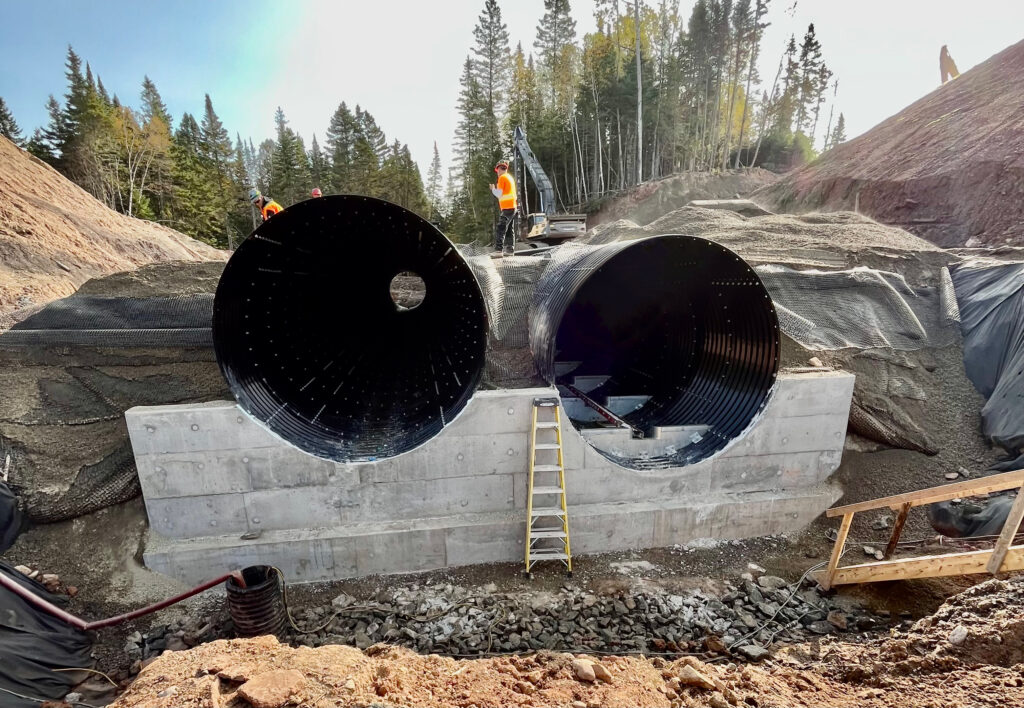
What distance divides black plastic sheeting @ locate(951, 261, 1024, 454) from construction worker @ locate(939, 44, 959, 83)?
26.8m

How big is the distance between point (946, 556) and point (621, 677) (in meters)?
2.39

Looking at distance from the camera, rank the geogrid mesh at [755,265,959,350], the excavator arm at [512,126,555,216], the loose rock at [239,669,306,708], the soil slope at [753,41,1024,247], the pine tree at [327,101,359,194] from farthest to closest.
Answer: the pine tree at [327,101,359,194]
the excavator arm at [512,126,555,216]
the soil slope at [753,41,1024,247]
the geogrid mesh at [755,265,959,350]
the loose rock at [239,669,306,708]

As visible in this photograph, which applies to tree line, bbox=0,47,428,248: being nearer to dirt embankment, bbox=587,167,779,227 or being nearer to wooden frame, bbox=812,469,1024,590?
dirt embankment, bbox=587,167,779,227

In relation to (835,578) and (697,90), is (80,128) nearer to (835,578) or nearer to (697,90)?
(835,578)

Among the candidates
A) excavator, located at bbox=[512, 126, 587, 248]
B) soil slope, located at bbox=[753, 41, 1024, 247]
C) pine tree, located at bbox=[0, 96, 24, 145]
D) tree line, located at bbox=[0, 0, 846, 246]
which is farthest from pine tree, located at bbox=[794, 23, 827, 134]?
pine tree, located at bbox=[0, 96, 24, 145]

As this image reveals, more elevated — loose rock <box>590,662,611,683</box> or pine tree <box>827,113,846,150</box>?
pine tree <box>827,113,846,150</box>

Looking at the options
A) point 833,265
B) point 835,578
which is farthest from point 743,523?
point 833,265

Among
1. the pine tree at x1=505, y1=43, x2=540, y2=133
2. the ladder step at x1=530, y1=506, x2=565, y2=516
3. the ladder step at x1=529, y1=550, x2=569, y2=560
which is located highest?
the pine tree at x1=505, y1=43, x2=540, y2=133

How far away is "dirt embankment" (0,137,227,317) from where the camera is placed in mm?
8055

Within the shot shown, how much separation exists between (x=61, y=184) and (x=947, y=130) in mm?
28364

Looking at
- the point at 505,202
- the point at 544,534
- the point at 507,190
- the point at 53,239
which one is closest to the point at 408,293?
the point at 505,202

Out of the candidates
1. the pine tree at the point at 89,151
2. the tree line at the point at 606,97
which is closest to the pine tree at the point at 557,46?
the tree line at the point at 606,97

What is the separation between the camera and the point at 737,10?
2742 cm

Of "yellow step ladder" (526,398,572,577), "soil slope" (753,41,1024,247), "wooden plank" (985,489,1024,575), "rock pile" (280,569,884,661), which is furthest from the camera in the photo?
"soil slope" (753,41,1024,247)
